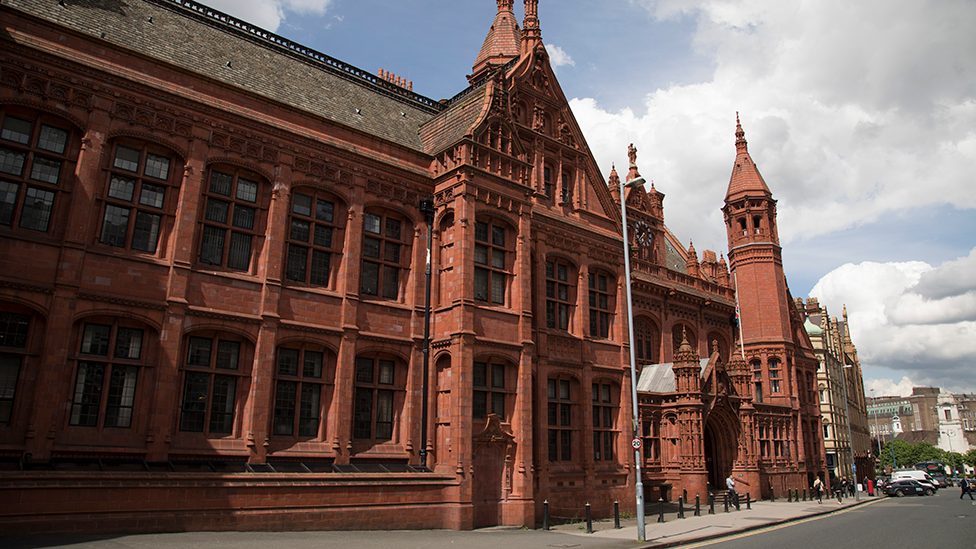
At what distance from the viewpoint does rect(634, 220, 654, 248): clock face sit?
138ft

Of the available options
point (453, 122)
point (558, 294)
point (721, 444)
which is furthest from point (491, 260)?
point (721, 444)

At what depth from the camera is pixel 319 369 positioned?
Answer: 21.4 metres

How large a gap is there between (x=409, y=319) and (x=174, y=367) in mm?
8360

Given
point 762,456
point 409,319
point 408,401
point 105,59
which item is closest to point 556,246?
point 409,319

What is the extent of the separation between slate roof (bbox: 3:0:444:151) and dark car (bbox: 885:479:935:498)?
4685 cm

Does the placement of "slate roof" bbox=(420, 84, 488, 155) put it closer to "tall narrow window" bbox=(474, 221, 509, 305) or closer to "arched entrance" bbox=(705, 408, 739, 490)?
"tall narrow window" bbox=(474, 221, 509, 305)

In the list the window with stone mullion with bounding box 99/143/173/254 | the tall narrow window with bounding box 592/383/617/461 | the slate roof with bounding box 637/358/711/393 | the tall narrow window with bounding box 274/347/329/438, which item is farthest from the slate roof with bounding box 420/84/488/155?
the slate roof with bounding box 637/358/711/393

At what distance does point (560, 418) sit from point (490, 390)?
5636 mm

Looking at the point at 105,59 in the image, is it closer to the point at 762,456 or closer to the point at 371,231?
the point at 371,231

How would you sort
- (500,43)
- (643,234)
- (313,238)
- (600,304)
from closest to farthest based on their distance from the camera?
1. (313,238)
2. (600,304)
3. (500,43)
4. (643,234)

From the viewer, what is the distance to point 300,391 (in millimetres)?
20625

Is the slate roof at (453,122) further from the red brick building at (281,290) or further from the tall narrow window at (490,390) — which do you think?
the tall narrow window at (490,390)

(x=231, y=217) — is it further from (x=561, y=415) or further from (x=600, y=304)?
(x=600, y=304)

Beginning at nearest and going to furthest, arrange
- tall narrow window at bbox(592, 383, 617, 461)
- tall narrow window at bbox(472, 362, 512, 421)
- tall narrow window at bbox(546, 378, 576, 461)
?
tall narrow window at bbox(472, 362, 512, 421)
tall narrow window at bbox(546, 378, 576, 461)
tall narrow window at bbox(592, 383, 617, 461)
